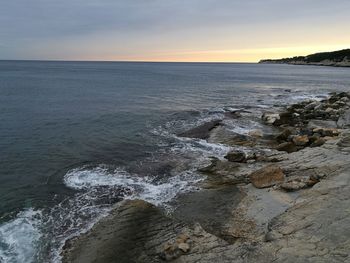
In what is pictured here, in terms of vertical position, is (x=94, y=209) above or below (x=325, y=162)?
below

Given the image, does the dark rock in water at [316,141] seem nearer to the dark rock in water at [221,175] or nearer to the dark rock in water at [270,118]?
the dark rock in water at [221,175]

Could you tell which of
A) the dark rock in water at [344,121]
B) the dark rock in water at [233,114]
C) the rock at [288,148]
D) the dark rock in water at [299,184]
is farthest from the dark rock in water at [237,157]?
the dark rock in water at [233,114]

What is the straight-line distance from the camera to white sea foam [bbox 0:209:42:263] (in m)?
13.1

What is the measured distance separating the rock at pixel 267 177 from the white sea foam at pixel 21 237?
10.2m

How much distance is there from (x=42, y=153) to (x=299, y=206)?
17589 mm

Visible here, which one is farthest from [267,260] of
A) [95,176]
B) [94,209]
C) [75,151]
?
[75,151]

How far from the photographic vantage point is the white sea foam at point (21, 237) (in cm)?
1315

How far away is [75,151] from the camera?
991 inches

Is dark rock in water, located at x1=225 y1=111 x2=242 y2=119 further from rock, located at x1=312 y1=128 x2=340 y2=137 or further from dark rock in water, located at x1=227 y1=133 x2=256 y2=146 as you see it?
rock, located at x1=312 y1=128 x2=340 y2=137

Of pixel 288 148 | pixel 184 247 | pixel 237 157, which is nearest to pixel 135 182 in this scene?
pixel 237 157

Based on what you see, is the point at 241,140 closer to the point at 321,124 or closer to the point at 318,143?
the point at 318,143

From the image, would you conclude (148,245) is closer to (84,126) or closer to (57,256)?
(57,256)

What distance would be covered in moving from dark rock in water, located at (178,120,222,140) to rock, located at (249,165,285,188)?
12.0 meters

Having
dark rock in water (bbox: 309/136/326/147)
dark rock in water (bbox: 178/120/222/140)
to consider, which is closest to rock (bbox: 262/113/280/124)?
dark rock in water (bbox: 178/120/222/140)
